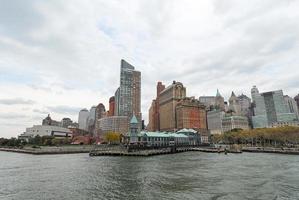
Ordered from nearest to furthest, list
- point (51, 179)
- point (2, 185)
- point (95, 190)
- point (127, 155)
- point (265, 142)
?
point (95, 190)
point (2, 185)
point (51, 179)
point (127, 155)
point (265, 142)

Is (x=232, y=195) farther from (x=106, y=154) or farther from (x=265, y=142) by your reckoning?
(x=265, y=142)

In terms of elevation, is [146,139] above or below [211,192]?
above

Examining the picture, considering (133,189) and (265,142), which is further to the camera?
(265,142)

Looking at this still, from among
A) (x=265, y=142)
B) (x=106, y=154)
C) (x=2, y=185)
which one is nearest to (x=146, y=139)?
(x=106, y=154)

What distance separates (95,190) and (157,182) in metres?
11.2

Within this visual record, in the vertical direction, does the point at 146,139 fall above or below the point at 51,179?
above

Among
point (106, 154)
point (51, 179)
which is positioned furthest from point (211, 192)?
point (106, 154)

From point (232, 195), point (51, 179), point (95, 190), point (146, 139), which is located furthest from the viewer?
point (146, 139)

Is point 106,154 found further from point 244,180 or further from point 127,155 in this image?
point 244,180

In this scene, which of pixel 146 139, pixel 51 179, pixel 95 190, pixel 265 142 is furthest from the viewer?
pixel 265 142

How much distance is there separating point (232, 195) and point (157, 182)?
13.9 meters

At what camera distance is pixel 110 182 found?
139 ft

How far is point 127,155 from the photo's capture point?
352 feet

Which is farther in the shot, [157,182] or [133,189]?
[157,182]
